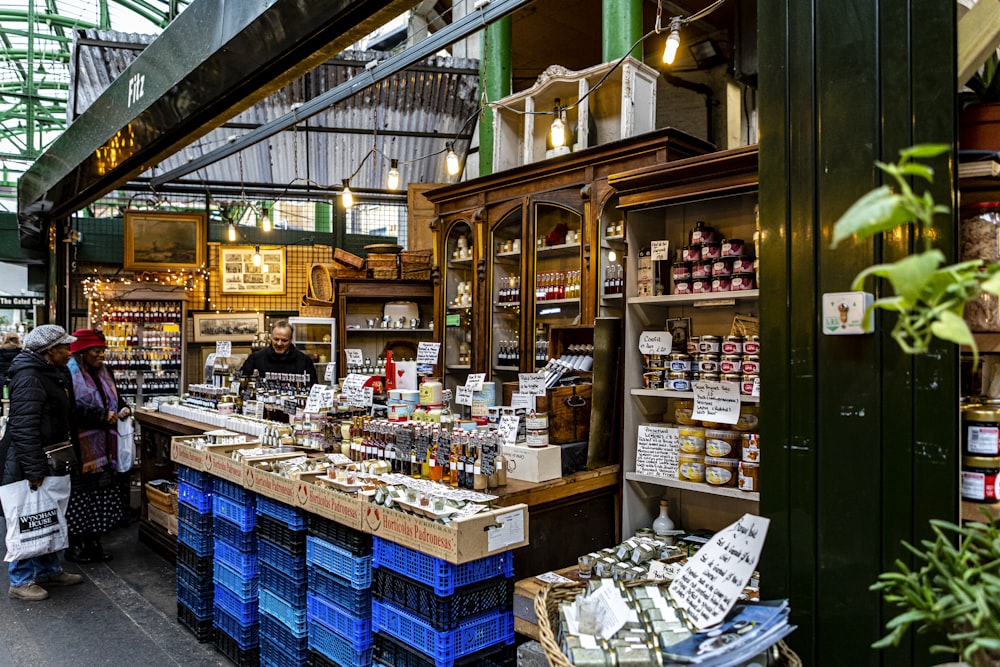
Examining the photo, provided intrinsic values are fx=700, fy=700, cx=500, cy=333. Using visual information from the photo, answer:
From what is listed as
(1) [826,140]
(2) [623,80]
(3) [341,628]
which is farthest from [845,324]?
(2) [623,80]

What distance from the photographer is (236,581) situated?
372 cm

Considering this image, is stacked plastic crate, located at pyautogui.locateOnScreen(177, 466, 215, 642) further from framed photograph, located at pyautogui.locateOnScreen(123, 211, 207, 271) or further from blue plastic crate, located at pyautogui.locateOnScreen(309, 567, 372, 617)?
framed photograph, located at pyautogui.locateOnScreen(123, 211, 207, 271)

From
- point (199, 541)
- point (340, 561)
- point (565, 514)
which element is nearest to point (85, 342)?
point (199, 541)

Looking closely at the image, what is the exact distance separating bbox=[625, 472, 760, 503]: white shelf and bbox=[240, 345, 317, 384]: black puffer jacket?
423 centimetres

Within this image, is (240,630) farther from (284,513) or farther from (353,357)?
(353,357)

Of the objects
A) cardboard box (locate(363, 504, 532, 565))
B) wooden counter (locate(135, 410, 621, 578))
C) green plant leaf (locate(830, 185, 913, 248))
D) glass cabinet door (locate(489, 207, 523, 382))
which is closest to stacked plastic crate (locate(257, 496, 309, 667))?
cardboard box (locate(363, 504, 532, 565))

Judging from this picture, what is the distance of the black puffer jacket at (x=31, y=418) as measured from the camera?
14.9 ft

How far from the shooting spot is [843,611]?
170 cm

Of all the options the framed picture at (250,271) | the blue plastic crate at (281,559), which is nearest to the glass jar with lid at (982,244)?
the blue plastic crate at (281,559)

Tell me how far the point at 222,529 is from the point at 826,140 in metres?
3.54

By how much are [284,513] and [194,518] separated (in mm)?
1119

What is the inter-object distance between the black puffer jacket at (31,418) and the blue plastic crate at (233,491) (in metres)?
1.53

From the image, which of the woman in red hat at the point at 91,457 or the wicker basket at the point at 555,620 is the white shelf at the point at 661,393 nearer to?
the wicker basket at the point at 555,620

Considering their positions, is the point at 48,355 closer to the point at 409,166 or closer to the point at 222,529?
the point at 222,529
